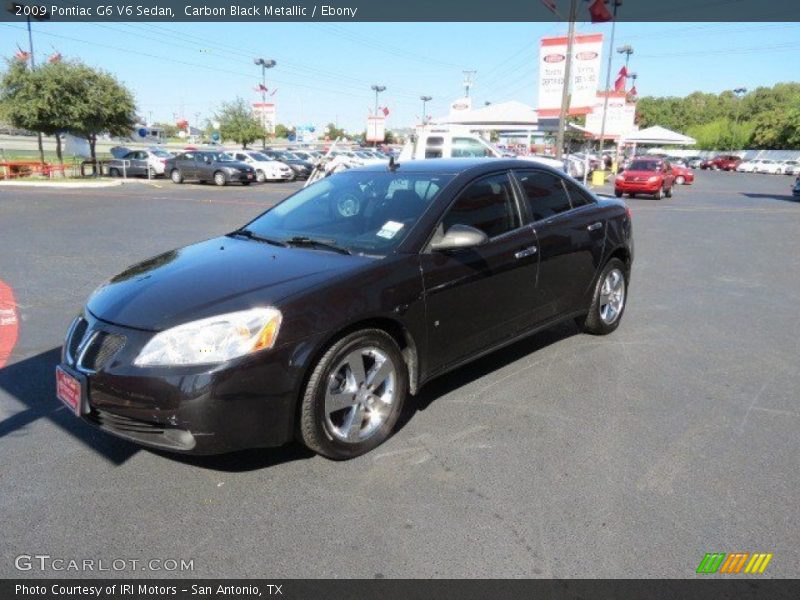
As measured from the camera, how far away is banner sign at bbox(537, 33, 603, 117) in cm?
2122

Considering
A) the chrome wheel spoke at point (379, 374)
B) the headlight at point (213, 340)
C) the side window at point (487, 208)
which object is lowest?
the chrome wheel spoke at point (379, 374)

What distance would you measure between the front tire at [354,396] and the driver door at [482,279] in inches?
13.4

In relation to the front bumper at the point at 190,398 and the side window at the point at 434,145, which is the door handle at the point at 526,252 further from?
the side window at the point at 434,145

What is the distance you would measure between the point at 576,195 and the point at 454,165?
53.4 inches

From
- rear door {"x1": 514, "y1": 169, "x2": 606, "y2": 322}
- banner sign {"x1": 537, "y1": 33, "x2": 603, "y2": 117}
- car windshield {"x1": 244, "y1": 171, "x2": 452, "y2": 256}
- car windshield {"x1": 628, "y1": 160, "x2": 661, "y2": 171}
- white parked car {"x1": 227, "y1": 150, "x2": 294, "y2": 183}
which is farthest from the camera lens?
white parked car {"x1": 227, "y1": 150, "x2": 294, "y2": 183}

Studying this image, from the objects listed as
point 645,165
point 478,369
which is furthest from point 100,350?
point 645,165

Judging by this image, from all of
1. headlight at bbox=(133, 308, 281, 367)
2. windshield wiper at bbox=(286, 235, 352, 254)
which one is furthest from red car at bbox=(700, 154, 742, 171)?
headlight at bbox=(133, 308, 281, 367)

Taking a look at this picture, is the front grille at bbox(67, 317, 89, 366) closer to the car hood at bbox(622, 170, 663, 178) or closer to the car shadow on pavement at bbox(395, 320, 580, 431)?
the car shadow on pavement at bbox(395, 320, 580, 431)

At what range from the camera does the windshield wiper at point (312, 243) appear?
3.74 m

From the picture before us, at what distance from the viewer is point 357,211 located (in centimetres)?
426

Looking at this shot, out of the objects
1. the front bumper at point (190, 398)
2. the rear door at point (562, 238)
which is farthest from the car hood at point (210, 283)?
the rear door at point (562, 238)

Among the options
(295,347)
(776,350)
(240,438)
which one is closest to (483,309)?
(295,347)

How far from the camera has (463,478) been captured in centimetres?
326

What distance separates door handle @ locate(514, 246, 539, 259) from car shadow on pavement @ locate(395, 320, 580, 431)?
96 cm
